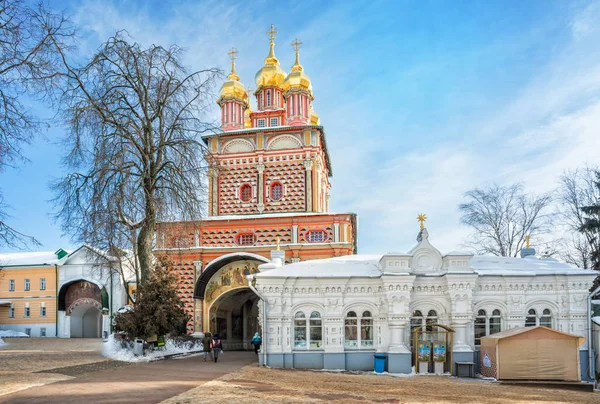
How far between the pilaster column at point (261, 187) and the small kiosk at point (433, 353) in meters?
14.7

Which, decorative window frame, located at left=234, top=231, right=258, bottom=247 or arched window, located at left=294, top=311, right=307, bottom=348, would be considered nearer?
arched window, located at left=294, top=311, right=307, bottom=348

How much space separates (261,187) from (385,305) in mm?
14524

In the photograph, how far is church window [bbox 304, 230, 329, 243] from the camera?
26719mm

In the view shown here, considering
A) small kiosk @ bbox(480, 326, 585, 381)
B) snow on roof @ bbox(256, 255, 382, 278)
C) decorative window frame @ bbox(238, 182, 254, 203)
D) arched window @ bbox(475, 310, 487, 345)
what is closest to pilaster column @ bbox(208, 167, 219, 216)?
decorative window frame @ bbox(238, 182, 254, 203)

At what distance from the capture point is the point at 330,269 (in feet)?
59.7

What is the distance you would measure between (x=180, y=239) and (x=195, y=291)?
427 cm

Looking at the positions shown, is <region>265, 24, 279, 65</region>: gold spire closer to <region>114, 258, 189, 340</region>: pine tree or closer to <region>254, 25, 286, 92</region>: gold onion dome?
<region>254, 25, 286, 92</region>: gold onion dome

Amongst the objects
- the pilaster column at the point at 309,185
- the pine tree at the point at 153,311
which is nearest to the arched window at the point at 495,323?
the pine tree at the point at 153,311

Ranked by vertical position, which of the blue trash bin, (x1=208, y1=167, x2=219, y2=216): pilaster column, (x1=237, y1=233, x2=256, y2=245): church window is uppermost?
(x1=208, y1=167, x2=219, y2=216): pilaster column

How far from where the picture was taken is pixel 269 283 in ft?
58.4

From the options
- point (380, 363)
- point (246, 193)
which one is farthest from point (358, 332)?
point (246, 193)

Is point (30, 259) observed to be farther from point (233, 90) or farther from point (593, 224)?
point (593, 224)

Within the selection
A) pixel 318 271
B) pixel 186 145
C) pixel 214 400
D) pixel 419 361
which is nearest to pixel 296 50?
pixel 186 145

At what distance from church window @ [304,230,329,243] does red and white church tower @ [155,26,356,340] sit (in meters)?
0.05
